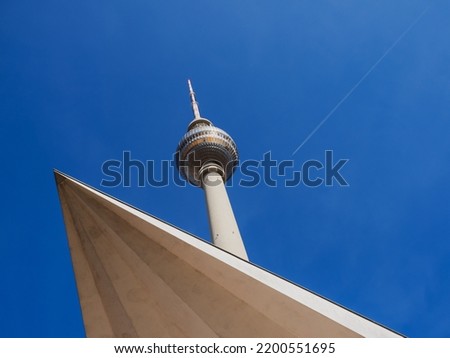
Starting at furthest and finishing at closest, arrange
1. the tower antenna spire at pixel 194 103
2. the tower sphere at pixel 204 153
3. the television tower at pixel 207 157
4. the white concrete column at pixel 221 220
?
the tower antenna spire at pixel 194 103
the tower sphere at pixel 204 153
the television tower at pixel 207 157
the white concrete column at pixel 221 220

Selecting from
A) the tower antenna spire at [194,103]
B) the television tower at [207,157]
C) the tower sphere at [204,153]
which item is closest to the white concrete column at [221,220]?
the television tower at [207,157]

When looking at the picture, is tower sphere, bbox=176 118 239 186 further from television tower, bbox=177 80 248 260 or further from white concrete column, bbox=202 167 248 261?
white concrete column, bbox=202 167 248 261

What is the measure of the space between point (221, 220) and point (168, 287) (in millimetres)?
22228

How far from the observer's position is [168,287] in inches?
485

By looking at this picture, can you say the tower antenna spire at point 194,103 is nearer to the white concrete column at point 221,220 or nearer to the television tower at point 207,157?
A: the television tower at point 207,157

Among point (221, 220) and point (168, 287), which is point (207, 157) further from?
point (168, 287)

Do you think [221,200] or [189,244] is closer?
[189,244]

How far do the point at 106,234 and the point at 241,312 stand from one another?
483 cm

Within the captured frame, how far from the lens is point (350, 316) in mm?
10727

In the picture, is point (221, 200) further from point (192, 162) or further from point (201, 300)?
point (201, 300)

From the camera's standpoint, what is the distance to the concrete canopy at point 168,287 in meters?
10.9

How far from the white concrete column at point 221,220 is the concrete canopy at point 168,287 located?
17.2 metres

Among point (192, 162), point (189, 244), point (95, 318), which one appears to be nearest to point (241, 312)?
point (189, 244)
